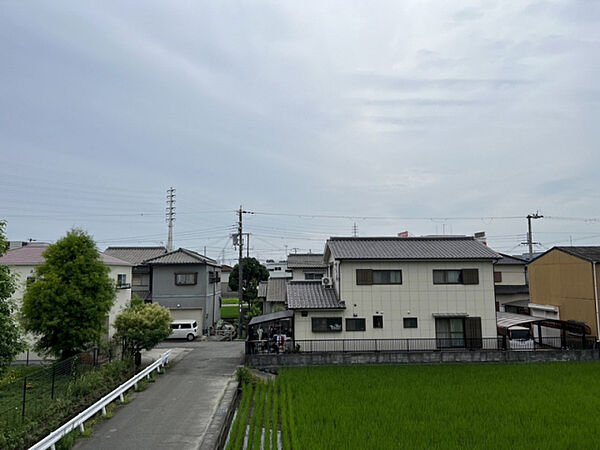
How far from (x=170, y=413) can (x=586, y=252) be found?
886 inches

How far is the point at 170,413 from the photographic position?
40.2 ft

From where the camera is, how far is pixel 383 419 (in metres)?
11.0

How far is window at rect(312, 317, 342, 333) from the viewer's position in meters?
20.8

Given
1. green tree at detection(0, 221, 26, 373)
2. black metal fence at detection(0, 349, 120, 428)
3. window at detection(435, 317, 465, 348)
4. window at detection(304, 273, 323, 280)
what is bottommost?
black metal fence at detection(0, 349, 120, 428)

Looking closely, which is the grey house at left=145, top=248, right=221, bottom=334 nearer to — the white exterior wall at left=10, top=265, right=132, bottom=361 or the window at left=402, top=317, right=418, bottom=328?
the white exterior wall at left=10, top=265, right=132, bottom=361

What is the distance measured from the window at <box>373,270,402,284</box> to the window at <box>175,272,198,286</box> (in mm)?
14853

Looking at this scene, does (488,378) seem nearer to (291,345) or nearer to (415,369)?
(415,369)

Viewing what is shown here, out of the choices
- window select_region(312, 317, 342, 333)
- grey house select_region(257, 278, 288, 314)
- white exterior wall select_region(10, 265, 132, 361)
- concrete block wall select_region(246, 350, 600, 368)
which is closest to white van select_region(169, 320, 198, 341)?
white exterior wall select_region(10, 265, 132, 361)

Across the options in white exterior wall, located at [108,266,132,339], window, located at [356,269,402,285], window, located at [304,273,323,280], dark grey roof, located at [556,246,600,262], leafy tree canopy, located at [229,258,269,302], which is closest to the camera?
window, located at [356,269,402,285]

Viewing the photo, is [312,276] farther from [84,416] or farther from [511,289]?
[84,416]

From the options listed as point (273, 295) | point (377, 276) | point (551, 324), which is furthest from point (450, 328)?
point (273, 295)

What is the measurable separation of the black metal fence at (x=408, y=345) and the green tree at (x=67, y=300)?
729cm

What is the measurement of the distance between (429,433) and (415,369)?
26.7 feet

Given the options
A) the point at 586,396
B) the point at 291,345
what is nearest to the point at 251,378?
the point at 291,345
